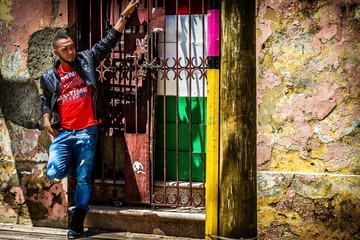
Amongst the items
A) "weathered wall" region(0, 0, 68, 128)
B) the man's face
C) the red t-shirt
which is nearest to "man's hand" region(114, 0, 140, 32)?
the man's face

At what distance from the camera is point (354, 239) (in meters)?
3.63

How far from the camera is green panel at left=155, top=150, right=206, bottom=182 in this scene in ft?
14.7

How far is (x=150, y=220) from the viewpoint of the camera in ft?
13.9

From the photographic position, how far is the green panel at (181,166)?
4.48 m

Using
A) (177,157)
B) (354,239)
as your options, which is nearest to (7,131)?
(177,157)

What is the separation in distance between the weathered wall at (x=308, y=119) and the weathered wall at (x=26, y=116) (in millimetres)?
2194

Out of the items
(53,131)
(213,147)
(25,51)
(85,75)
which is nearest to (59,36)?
(85,75)

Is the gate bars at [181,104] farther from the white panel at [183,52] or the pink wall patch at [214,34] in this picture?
the pink wall patch at [214,34]

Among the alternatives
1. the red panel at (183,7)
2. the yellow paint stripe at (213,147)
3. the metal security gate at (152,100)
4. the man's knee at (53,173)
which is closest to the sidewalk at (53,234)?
the metal security gate at (152,100)

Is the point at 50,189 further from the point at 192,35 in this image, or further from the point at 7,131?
the point at 192,35

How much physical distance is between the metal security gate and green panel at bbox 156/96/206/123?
1cm

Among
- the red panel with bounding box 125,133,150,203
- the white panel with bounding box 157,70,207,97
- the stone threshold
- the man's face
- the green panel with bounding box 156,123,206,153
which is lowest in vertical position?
the stone threshold

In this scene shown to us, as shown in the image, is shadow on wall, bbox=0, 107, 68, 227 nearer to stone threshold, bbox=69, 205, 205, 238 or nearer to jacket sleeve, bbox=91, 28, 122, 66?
stone threshold, bbox=69, 205, 205, 238

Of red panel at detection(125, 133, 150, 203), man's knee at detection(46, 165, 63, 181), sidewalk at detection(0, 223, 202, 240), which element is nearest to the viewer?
man's knee at detection(46, 165, 63, 181)
